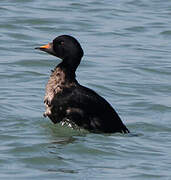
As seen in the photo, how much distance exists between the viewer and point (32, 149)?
460 inches

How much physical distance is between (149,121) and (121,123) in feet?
3.33

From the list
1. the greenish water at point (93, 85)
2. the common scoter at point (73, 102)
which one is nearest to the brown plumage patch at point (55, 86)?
the common scoter at point (73, 102)

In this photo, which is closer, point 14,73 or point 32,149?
point 32,149

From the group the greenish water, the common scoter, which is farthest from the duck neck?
the greenish water

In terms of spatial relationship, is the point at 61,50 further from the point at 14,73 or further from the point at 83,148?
the point at 14,73

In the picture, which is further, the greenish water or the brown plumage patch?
the brown plumage patch

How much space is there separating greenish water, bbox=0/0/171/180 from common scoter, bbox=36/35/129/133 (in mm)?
170

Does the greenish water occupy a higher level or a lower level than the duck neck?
lower

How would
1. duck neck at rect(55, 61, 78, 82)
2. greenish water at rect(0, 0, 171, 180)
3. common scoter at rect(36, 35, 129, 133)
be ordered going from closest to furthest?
greenish water at rect(0, 0, 171, 180), common scoter at rect(36, 35, 129, 133), duck neck at rect(55, 61, 78, 82)

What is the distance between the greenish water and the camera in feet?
36.6

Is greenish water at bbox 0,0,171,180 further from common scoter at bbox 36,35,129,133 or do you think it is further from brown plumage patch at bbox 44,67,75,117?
brown plumage patch at bbox 44,67,75,117

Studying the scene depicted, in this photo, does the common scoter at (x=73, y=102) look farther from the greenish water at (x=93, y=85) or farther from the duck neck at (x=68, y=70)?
the greenish water at (x=93, y=85)

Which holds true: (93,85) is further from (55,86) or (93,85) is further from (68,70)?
(55,86)

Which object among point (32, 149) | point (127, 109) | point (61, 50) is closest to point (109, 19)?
point (127, 109)
